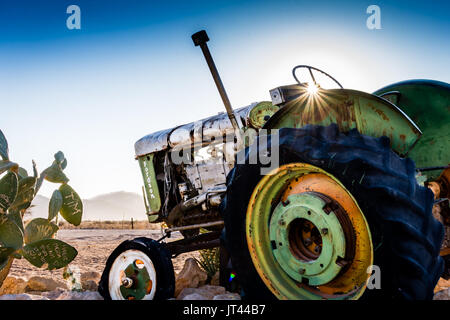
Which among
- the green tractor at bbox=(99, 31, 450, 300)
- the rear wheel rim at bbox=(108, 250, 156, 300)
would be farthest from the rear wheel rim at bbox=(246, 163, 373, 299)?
the rear wheel rim at bbox=(108, 250, 156, 300)

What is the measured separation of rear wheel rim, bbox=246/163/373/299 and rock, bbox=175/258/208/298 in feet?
5.69

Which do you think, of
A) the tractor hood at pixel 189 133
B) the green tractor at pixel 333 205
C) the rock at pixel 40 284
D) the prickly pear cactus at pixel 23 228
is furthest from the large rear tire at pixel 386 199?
the rock at pixel 40 284

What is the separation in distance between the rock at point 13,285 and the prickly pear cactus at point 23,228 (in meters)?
0.35

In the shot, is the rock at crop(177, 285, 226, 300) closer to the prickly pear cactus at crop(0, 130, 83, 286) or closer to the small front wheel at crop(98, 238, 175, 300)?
the small front wheel at crop(98, 238, 175, 300)

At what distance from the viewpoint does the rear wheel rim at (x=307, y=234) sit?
1.88m

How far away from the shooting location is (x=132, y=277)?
3145 millimetres

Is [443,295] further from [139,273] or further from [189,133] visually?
[189,133]

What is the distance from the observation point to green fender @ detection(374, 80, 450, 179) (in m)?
2.80

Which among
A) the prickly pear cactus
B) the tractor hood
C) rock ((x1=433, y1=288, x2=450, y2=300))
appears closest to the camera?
rock ((x1=433, y1=288, x2=450, y2=300))

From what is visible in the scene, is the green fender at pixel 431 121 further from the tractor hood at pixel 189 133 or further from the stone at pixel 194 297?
the stone at pixel 194 297

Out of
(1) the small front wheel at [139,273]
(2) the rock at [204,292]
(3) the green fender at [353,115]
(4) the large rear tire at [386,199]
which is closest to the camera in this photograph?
(4) the large rear tire at [386,199]

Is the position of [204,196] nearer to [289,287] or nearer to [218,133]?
[218,133]

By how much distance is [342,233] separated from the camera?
1.86m
